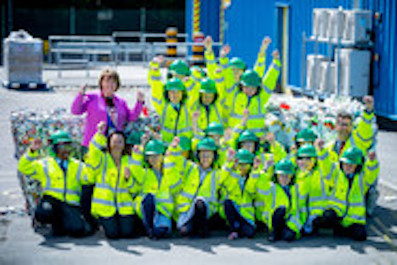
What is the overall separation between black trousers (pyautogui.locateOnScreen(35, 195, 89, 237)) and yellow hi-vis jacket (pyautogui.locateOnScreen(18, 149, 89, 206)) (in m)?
0.07

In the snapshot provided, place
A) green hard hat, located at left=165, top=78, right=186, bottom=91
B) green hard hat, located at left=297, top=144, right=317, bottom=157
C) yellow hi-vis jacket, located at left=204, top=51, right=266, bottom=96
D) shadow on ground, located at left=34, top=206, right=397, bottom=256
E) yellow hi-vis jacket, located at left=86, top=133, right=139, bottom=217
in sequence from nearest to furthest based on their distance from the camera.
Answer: shadow on ground, located at left=34, top=206, right=397, bottom=256, yellow hi-vis jacket, located at left=86, top=133, right=139, bottom=217, green hard hat, located at left=297, top=144, right=317, bottom=157, green hard hat, located at left=165, top=78, right=186, bottom=91, yellow hi-vis jacket, located at left=204, top=51, right=266, bottom=96

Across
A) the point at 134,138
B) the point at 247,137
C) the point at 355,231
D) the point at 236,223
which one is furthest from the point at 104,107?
the point at 355,231

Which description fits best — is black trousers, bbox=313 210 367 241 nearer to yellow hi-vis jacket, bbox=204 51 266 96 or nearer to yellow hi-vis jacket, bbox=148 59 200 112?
yellow hi-vis jacket, bbox=148 59 200 112

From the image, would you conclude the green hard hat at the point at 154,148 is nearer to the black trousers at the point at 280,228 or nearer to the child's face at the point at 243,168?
the child's face at the point at 243,168

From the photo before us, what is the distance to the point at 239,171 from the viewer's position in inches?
395

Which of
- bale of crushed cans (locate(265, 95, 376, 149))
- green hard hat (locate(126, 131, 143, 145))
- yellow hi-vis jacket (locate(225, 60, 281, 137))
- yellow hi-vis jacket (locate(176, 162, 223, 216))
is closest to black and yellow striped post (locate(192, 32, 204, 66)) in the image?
bale of crushed cans (locate(265, 95, 376, 149))

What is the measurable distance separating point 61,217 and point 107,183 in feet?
2.11

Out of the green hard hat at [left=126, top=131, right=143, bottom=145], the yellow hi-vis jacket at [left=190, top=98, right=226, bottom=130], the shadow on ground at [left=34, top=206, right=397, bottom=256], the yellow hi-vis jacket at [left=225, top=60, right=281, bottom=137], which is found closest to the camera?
the shadow on ground at [left=34, top=206, right=397, bottom=256]

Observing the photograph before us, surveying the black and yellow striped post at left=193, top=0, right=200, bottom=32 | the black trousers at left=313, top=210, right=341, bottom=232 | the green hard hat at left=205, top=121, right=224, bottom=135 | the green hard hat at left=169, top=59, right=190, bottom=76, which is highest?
the black and yellow striped post at left=193, top=0, right=200, bottom=32

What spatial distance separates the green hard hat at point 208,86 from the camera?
11.3 m

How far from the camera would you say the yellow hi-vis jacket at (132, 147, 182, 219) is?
32.6ft

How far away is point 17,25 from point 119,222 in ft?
106

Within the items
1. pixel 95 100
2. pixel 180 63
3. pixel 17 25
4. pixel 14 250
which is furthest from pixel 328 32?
pixel 17 25

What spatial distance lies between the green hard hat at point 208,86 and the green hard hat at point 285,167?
177 centimetres
